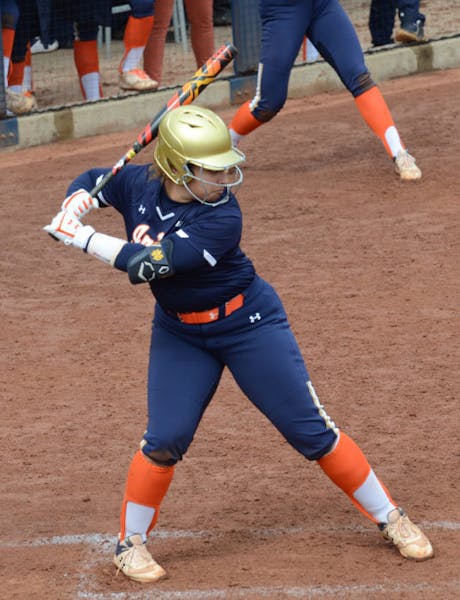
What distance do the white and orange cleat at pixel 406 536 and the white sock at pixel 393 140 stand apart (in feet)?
14.7

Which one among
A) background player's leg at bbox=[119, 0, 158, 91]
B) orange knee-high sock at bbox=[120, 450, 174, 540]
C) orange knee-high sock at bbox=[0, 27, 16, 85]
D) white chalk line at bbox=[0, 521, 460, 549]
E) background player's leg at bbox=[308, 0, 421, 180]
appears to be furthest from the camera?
background player's leg at bbox=[119, 0, 158, 91]

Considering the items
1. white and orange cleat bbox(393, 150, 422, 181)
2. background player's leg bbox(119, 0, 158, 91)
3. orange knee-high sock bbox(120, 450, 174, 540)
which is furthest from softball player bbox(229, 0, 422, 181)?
orange knee-high sock bbox(120, 450, 174, 540)

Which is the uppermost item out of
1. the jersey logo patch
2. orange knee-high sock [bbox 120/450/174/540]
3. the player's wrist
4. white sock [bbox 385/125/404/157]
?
the jersey logo patch

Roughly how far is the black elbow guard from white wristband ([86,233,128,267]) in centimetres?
14

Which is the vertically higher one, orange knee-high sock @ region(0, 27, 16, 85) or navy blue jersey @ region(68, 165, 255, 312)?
navy blue jersey @ region(68, 165, 255, 312)

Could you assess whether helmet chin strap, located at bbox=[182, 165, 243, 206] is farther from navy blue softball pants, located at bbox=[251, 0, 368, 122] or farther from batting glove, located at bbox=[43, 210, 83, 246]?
navy blue softball pants, located at bbox=[251, 0, 368, 122]

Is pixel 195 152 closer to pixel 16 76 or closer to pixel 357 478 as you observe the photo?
pixel 357 478

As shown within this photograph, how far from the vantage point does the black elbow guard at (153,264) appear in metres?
4.10

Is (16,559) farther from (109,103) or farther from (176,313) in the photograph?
(109,103)

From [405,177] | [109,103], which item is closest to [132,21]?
[109,103]

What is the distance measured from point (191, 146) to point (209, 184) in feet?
0.45

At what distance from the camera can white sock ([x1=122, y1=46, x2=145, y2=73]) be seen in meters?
10.4

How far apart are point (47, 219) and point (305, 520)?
13.9ft

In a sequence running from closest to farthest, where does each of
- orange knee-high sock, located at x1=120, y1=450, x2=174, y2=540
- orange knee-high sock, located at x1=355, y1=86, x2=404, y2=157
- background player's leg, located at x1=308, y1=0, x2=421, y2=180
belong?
orange knee-high sock, located at x1=120, y1=450, x2=174, y2=540 < background player's leg, located at x1=308, y1=0, x2=421, y2=180 < orange knee-high sock, located at x1=355, y1=86, x2=404, y2=157
